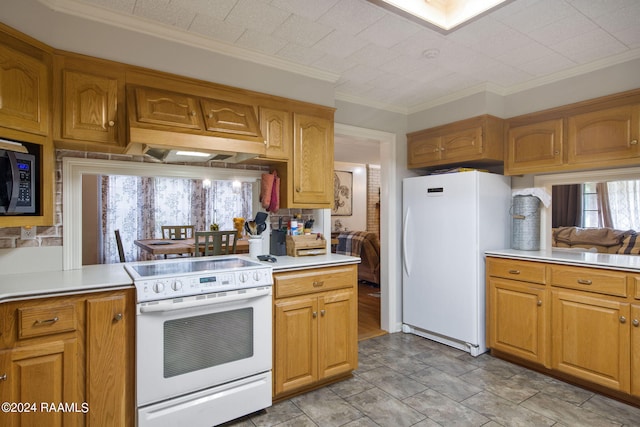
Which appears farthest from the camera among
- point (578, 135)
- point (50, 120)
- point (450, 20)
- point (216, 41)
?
point (578, 135)

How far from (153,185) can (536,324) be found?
3.98 m

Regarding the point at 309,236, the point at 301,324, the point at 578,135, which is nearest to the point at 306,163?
the point at 309,236

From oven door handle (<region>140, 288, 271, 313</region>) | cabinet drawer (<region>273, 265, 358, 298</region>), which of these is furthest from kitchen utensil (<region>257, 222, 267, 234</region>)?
oven door handle (<region>140, 288, 271, 313</region>)

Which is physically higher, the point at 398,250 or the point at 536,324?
the point at 398,250

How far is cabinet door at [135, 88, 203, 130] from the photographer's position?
7.05ft

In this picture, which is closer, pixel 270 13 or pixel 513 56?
pixel 270 13

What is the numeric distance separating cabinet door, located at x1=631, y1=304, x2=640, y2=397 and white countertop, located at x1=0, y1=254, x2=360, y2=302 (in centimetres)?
213

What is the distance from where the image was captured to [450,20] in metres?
2.14

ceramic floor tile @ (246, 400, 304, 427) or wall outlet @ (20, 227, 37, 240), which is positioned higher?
wall outlet @ (20, 227, 37, 240)

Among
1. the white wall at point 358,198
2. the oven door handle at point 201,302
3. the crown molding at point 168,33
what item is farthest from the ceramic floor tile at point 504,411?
the white wall at point 358,198

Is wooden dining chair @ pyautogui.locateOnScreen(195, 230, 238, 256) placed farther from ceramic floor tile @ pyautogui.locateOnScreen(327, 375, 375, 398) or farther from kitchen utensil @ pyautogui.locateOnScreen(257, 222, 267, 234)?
ceramic floor tile @ pyautogui.locateOnScreen(327, 375, 375, 398)

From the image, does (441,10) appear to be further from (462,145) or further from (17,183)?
(17,183)

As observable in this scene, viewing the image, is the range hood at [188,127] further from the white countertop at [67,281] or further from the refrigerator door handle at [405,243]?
the refrigerator door handle at [405,243]

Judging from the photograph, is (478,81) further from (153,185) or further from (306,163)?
(153,185)
